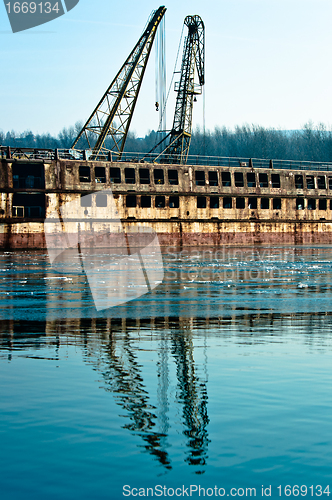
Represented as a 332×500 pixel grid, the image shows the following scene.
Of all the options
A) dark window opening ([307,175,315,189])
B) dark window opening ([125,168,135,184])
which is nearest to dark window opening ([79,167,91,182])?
dark window opening ([125,168,135,184])

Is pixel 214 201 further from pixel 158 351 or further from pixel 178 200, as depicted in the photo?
pixel 158 351

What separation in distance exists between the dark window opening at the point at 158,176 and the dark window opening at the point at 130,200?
2.88 m

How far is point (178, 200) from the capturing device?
1750 inches

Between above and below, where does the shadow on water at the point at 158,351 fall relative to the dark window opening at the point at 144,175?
below

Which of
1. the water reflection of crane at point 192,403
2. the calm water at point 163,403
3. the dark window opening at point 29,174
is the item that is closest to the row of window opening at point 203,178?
the dark window opening at point 29,174

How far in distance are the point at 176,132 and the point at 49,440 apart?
4917cm

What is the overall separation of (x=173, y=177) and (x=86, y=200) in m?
8.66

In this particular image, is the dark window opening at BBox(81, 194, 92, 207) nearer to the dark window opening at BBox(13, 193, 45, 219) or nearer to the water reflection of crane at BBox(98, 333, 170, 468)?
the dark window opening at BBox(13, 193, 45, 219)

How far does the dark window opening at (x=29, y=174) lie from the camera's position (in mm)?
40559

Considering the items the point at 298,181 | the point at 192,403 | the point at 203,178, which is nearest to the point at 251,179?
the point at 203,178

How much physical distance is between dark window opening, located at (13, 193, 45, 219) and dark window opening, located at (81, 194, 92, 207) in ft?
9.88

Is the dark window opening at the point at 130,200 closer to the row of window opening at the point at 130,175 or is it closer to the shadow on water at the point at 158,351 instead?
the row of window opening at the point at 130,175

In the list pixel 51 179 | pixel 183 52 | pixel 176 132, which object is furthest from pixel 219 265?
pixel 183 52

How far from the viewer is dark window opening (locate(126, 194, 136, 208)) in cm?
4262
